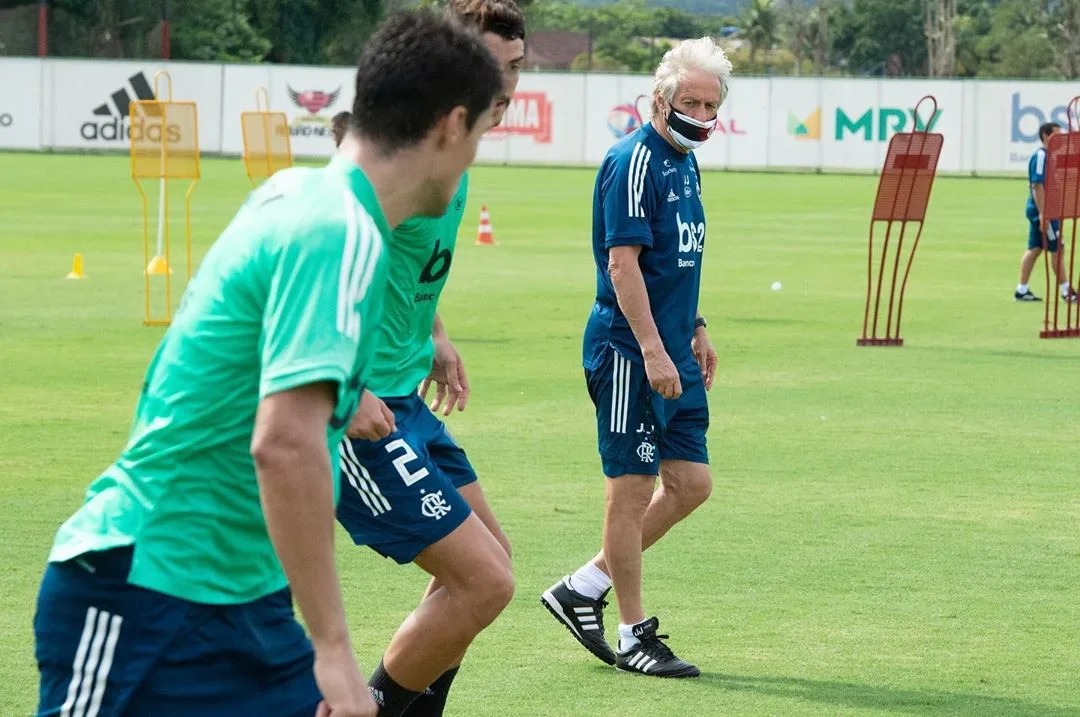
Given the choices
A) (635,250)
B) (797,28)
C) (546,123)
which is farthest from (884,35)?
(635,250)

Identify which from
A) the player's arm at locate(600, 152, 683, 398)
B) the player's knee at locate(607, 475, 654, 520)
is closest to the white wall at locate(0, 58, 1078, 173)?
the player's arm at locate(600, 152, 683, 398)

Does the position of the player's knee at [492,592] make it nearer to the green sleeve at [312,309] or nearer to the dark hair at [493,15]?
the dark hair at [493,15]

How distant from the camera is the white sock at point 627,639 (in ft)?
20.8

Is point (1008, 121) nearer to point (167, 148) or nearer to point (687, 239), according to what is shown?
point (167, 148)

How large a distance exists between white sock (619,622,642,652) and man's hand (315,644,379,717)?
337 cm

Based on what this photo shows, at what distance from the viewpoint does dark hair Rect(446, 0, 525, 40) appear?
5309 millimetres

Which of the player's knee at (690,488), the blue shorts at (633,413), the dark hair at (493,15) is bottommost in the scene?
the player's knee at (690,488)

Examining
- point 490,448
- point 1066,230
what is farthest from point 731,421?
point 1066,230

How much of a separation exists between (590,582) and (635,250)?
1.19 meters

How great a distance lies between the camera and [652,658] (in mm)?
6270

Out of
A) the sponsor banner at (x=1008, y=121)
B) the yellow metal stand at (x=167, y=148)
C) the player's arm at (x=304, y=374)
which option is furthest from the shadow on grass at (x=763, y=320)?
the sponsor banner at (x=1008, y=121)

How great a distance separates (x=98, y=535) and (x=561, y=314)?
15.2 metres

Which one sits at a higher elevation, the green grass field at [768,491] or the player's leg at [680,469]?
the player's leg at [680,469]

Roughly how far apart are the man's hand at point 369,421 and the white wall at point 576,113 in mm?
43846
